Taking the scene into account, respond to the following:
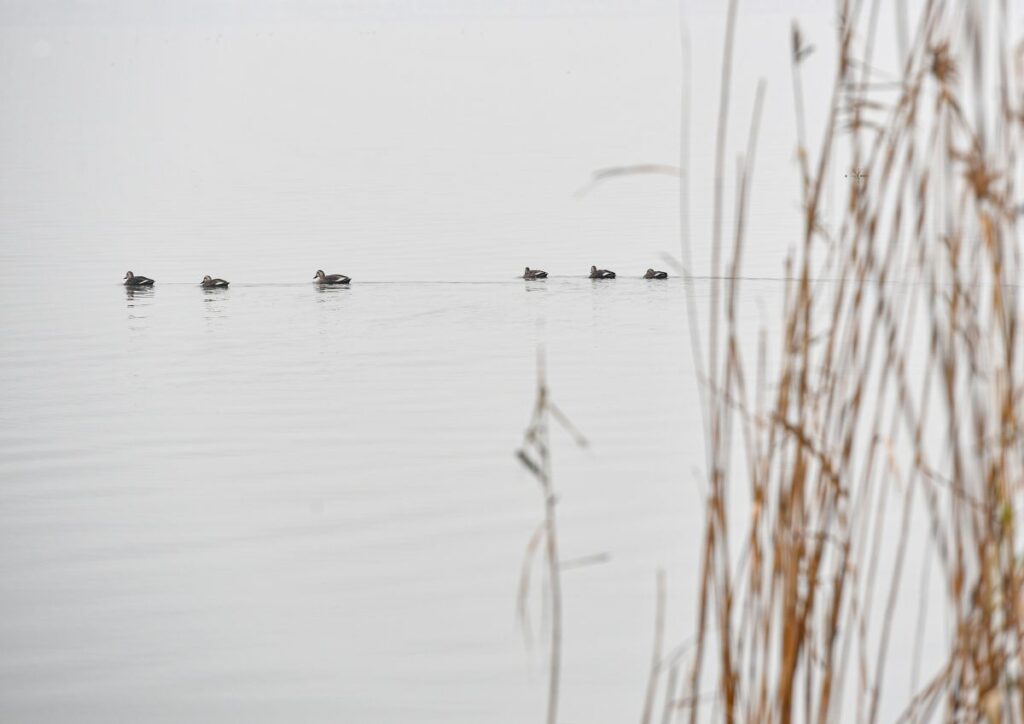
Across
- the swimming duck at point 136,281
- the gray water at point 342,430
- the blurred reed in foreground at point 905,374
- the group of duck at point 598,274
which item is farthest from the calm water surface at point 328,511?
the blurred reed in foreground at point 905,374

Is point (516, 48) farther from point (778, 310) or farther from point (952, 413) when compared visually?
point (952, 413)

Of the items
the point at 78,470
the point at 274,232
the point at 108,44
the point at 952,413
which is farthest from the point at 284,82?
the point at 952,413

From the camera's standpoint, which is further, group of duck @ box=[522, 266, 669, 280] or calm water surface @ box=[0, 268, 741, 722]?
group of duck @ box=[522, 266, 669, 280]

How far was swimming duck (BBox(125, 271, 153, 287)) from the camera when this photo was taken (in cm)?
1432

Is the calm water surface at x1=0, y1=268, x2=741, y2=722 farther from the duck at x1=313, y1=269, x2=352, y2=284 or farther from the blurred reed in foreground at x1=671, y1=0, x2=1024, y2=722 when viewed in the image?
the blurred reed in foreground at x1=671, y1=0, x2=1024, y2=722

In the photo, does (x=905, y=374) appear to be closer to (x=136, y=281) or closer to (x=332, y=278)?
(x=332, y=278)

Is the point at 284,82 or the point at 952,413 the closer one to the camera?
the point at 952,413

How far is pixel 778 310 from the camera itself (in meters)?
12.0

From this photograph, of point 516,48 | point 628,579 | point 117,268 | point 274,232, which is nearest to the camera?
point 628,579

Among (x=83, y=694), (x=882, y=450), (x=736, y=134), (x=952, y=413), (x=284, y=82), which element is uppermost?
(x=284, y=82)

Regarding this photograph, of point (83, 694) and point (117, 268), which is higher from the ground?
point (117, 268)

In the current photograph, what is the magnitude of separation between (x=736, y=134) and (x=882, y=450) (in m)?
19.3

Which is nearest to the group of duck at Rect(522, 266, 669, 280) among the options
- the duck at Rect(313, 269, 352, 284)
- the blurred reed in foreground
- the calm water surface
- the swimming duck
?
the calm water surface

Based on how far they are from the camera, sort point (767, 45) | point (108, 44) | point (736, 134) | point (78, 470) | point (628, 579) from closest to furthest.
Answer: point (628, 579)
point (78, 470)
point (736, 134)
point (767, 45)
point (108, 44)
